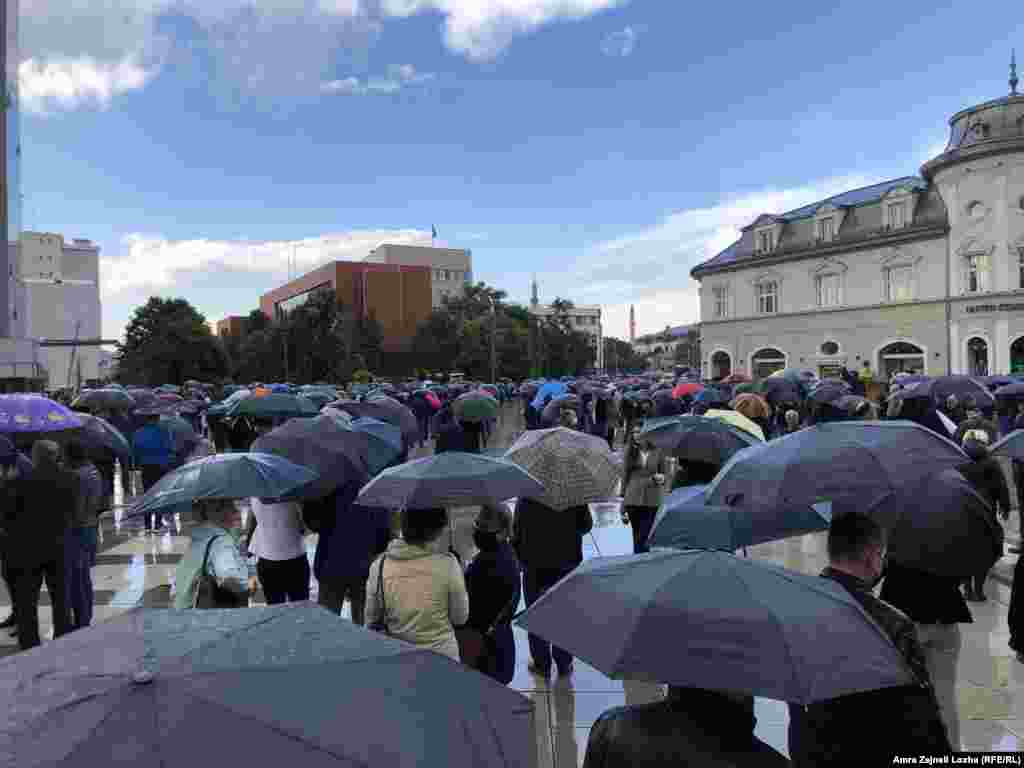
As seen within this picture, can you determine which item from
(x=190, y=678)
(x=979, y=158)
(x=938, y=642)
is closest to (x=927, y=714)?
(x=938, y=642)

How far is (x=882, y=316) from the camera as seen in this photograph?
42.8 meters

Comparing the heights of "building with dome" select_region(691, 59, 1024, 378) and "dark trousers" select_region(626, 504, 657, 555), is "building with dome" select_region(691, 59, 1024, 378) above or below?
above

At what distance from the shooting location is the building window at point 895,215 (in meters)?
42.1

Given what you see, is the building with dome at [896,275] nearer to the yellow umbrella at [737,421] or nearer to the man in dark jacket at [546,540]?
the yellow umbrella at [737,421]

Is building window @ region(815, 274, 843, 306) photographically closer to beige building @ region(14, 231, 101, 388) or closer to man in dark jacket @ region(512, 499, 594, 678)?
man in dark jacket @ region(512, 499, 594, 678)

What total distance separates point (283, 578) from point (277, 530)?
379mm

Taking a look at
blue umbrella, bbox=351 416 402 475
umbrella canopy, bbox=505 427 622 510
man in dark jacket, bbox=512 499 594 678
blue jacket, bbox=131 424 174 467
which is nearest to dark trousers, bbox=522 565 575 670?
man in dark jacket, bbox=512 499 594 678

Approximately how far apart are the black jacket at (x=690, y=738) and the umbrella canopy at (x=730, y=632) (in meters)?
0.21

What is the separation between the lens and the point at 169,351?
58.9m

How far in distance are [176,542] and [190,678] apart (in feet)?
33.7

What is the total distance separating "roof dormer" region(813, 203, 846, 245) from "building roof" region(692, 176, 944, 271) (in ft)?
0.99

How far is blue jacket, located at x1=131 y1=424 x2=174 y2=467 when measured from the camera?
1049 centimetres

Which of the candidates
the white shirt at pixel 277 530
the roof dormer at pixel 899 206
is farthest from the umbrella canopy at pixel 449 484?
the roof dormer at pixel 899 206

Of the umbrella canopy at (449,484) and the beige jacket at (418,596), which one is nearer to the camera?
the beige jacket at (418,596)
